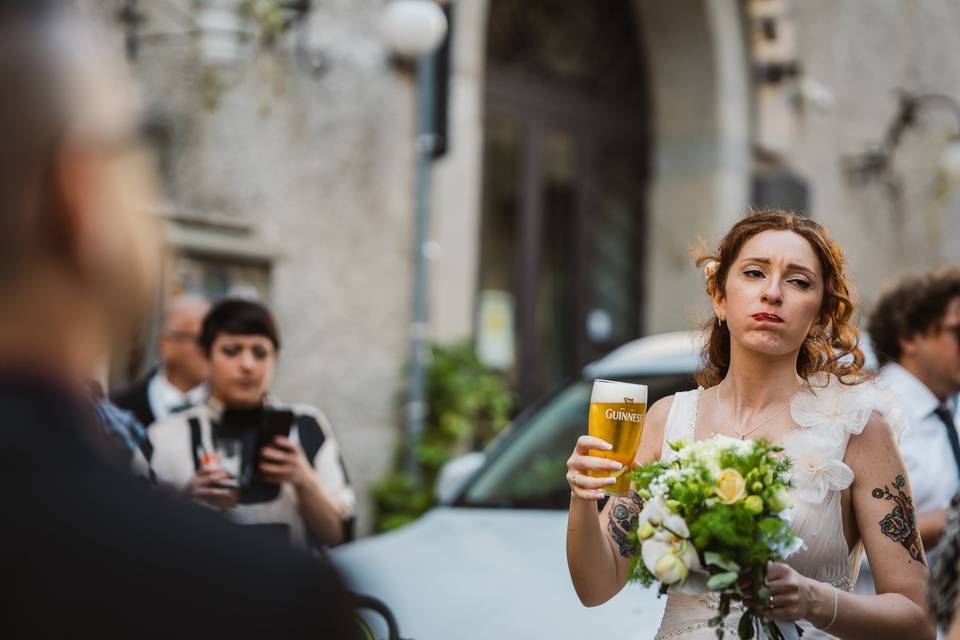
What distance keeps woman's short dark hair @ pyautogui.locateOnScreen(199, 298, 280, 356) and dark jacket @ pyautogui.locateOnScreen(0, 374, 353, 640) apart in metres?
2.93

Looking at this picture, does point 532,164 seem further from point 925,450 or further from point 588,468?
point 588,468

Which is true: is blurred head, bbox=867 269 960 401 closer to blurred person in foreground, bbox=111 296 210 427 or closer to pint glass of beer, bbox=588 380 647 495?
pint glass of beer, bbox=588 380 647 495

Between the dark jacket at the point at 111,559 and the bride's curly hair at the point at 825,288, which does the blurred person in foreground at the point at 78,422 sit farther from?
the bride's curly hair at the point at 825,288

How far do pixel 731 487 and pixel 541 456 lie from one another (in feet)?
8.38

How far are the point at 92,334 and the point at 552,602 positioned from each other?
2529 mm

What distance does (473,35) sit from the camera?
8367 millimetres

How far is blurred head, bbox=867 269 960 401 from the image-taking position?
385 cm

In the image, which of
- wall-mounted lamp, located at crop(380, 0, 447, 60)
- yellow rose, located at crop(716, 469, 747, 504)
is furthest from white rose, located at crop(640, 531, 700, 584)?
wall-mounted lamp, located at crop(380, 0, 447, 60)

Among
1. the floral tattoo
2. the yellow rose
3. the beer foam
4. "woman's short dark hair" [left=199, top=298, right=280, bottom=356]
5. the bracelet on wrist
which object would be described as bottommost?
the bracelet on wrist

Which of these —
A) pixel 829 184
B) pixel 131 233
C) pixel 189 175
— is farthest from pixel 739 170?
pixel 131 233

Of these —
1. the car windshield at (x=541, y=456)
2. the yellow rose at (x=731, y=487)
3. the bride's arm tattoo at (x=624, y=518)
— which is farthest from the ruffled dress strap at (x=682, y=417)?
the car windshield at (x=541, y=456)

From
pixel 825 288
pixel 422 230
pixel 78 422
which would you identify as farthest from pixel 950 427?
pixel 422 230

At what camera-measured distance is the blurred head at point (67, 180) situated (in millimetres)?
798

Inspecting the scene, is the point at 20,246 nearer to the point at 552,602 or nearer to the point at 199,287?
the point at 552,602
